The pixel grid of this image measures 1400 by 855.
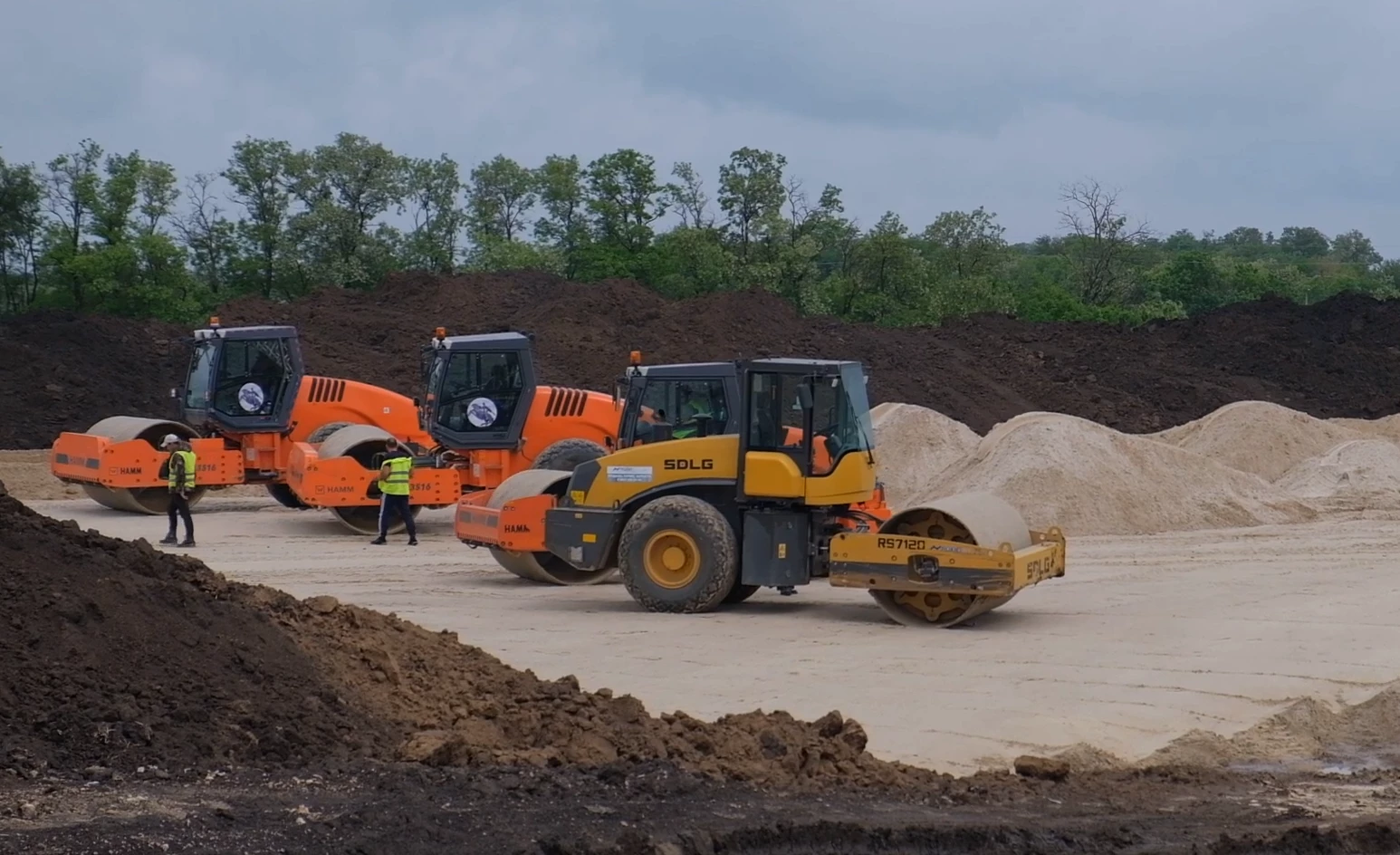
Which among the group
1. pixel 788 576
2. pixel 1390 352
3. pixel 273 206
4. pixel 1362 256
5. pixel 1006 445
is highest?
pixel 1362 256

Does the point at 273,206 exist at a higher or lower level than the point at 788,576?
higher

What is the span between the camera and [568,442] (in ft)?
66.5

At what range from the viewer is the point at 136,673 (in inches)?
326

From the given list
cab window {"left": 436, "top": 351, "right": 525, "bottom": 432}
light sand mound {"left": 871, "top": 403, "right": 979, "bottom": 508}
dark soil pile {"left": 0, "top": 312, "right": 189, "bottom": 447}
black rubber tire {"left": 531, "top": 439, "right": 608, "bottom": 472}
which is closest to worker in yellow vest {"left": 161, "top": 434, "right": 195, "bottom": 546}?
cab window {"left": 436, "top": 351, "right": 525, "bottom": 432}

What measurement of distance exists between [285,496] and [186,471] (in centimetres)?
479

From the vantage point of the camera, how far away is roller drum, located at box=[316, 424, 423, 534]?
20.4 meters

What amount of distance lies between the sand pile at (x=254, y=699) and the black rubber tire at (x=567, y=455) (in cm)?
1015

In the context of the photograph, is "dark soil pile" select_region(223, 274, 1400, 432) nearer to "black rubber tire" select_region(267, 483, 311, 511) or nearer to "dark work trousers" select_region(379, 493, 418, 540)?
"black rubber tire" select_region(267, 483, 311, 511)

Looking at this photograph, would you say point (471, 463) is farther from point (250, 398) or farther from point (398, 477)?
point (250, 398)

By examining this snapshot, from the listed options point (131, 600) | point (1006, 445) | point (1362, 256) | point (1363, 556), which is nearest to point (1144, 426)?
point (1006, 445)

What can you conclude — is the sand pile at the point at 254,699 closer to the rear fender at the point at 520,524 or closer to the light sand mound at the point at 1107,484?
the rear fender at the point at 520,524

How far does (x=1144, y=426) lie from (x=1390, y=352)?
9180mm

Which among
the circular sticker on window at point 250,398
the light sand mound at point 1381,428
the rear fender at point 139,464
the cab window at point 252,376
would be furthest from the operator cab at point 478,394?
the light sand mound at point 1381,428

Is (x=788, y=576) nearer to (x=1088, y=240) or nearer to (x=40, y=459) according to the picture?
(x=40, y=459)
